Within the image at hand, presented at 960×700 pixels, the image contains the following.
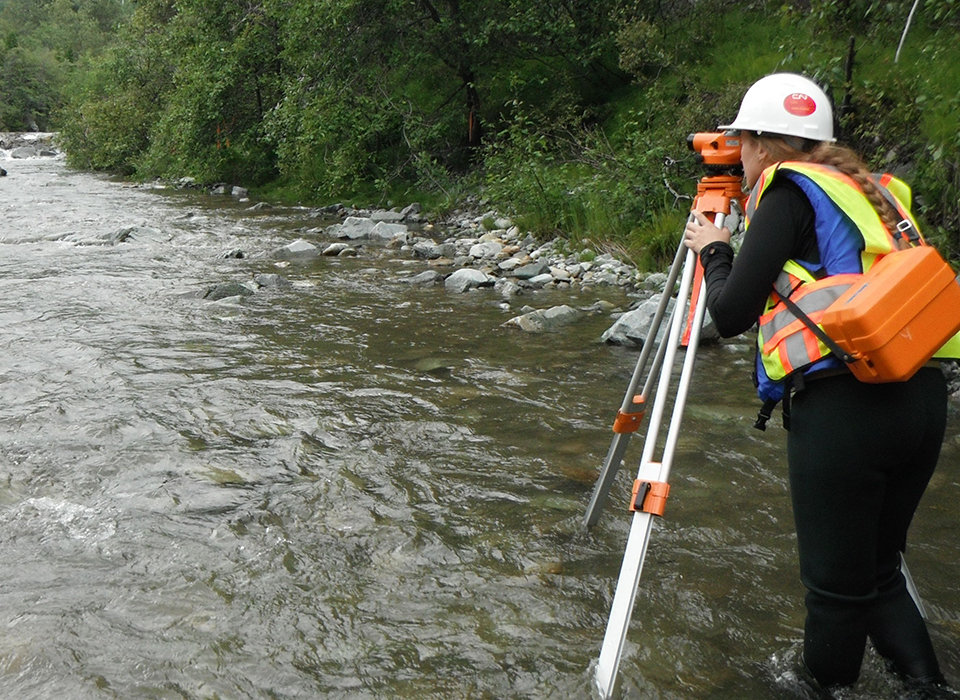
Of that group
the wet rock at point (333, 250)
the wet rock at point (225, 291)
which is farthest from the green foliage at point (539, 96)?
the wet rock at point (225, 291)

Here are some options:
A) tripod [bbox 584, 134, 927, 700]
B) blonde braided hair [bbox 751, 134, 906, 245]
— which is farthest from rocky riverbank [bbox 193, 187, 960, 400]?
blonde braided hair [bbox 751, 134, 906, 245]

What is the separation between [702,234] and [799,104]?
1.58 ft

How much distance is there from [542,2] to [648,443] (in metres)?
14.8

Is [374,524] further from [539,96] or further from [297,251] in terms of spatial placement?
[539,96]

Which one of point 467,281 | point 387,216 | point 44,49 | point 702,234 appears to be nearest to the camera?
point 702,234

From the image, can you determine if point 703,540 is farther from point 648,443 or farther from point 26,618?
point 26,618

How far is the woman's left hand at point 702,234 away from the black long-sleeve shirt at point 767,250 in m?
0.27

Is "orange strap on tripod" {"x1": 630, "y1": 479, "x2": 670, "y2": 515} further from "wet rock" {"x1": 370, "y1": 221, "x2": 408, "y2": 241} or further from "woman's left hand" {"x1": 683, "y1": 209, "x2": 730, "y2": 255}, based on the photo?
"wet rock" {"x1": 370, "y1": 221, "x2": 408, "y2": 241}

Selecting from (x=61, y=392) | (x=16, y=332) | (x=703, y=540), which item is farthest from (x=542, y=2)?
(x=703, y=540)

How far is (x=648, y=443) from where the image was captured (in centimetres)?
285

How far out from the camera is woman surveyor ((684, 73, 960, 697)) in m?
2.36

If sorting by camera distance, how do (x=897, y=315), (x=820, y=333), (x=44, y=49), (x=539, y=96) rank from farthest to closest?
(x=44, y=49) → (x=539, y=96) → (x=820, y=333) → (x=897, y=315)

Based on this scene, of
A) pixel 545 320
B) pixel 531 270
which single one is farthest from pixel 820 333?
pixel 531 270

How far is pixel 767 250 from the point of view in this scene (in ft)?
7.88
